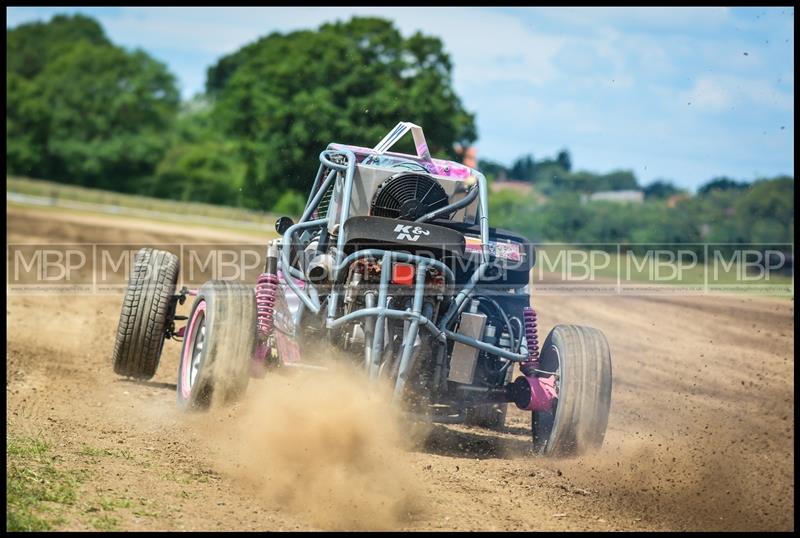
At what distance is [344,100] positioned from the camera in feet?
140

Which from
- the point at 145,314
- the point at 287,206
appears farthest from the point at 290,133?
the point at 145,314

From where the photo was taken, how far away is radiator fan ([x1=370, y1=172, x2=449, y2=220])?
817 centimetres

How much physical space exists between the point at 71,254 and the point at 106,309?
29.3 feet

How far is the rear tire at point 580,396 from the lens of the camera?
26.7 ft

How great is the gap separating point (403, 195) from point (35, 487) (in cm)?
350

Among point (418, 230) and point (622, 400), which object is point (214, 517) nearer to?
point (418, 230)

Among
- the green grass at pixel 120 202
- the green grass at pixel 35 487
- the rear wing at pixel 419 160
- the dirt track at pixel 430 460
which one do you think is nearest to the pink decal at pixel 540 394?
the dirt track at pixel 430 460

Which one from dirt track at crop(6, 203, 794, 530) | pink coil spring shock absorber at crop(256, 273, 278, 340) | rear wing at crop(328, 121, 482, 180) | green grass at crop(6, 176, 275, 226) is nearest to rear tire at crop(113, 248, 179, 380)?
dirt track at crop(6, 203, 794, 530)

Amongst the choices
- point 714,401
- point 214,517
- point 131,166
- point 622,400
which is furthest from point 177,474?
point 131,166

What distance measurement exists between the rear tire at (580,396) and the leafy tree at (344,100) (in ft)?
82.2

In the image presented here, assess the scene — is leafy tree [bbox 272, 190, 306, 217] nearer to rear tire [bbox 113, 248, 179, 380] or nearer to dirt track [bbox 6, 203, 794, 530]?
dirt track [bbox 6, 203, 794, 530]

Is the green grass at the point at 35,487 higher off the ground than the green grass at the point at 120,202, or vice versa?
the green grass at the point at 120,202

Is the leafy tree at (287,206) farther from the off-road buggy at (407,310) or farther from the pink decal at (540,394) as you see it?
the pink decal at (540,394)

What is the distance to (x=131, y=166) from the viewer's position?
79.6 metres
